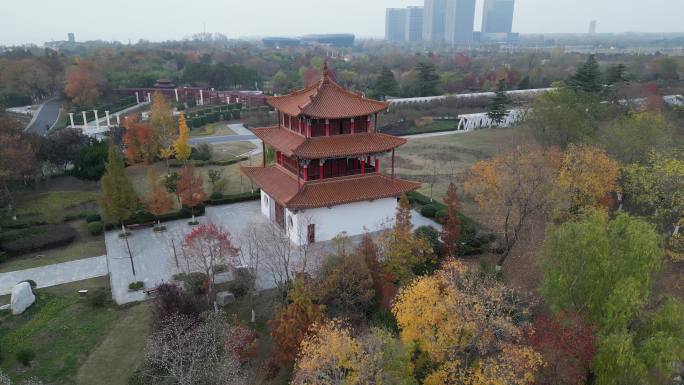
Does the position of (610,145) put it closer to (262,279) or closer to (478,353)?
(478,353)

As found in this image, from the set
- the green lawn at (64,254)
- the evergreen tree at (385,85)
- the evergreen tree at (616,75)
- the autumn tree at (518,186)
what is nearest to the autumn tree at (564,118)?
the autumn tree at (518,186)

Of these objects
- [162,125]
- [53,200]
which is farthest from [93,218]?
[162,125]

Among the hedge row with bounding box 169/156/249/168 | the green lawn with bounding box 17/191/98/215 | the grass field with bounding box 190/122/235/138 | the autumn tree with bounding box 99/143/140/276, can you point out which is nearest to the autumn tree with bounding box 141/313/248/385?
the autumn tree with bounding box 99/143/140/276

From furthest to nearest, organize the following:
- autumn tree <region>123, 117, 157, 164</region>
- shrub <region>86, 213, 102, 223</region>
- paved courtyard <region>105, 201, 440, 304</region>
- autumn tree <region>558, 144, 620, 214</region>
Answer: autumn tree <region>123, 117, 157, 164</region>, shrub <region>86, 213, 102, 223</region>, autumn tree <region>558, 144, 620, 214</region>, paved courtyard <region>105, 201, 440, 304</region>

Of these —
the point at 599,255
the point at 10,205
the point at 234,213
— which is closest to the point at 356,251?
the point at 599,255

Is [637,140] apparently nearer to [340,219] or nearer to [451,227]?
[451,227]

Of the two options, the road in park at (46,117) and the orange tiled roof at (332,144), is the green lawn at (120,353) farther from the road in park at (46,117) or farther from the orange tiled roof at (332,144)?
the road in park at (46,117)

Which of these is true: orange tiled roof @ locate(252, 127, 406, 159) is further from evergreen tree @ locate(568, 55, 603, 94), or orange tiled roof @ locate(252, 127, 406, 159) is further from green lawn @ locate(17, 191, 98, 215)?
evergreen tree @ locate(568, 55, 603, 94)
